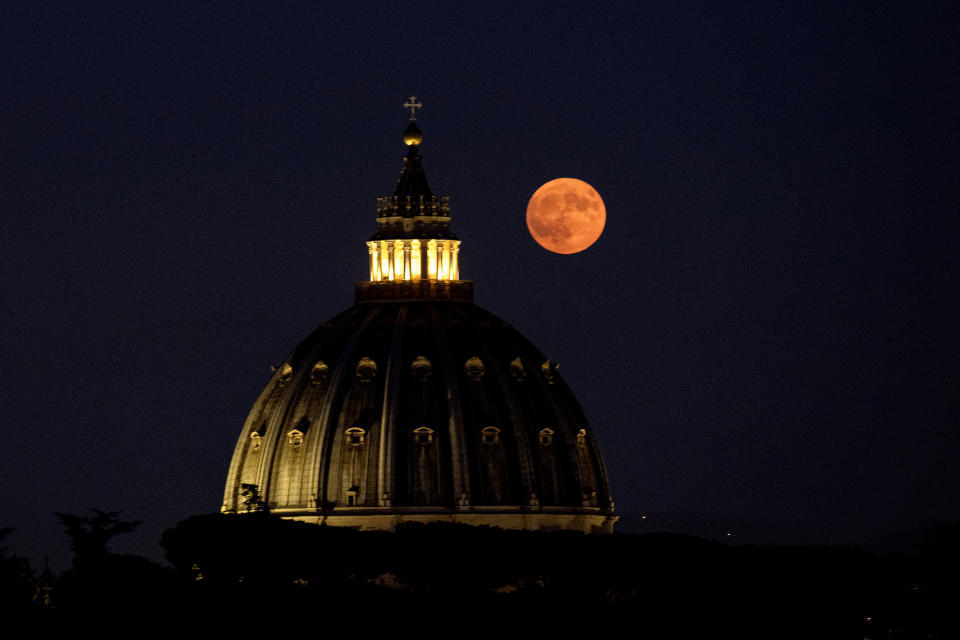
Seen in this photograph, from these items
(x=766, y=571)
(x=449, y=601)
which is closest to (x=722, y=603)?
(x=766, y=571)

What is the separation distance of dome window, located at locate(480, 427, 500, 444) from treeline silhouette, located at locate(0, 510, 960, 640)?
22.3m

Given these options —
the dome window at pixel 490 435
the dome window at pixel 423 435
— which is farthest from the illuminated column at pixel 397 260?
the dome window at pixel 490 435

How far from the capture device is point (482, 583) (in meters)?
88.4

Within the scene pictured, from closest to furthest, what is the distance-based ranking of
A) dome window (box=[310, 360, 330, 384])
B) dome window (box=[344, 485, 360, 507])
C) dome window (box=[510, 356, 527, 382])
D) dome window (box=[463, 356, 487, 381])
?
1. dome window (box=[344, 485, 360, 507])
2. dome window (box=[463, 356, 487, 381])
3. dome window (box=[310, 360, 330, 384])
4. dome window (box=[510, 356, 527, 382])

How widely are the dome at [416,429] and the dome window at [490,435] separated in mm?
45

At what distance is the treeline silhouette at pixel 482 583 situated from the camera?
8281cm

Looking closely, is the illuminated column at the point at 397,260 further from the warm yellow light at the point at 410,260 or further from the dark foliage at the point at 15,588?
the dark foliage at the point at 15,588

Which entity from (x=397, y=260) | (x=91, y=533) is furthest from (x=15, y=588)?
(x=397, y=260)

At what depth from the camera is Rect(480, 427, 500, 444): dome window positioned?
117188mm

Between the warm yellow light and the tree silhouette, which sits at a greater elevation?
the warm yellow light

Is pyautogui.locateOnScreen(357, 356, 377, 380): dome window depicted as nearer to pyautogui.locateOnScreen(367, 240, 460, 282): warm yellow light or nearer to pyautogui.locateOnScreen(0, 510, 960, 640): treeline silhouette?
pyautogui.locateOnScreen(367, 240, 460, 282): warm yellow light

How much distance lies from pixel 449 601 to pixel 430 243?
134ft

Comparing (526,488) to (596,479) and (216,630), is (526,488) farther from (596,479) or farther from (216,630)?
(216,630)

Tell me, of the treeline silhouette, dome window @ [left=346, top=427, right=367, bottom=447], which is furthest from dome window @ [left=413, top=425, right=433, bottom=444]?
the treeline silhouette
